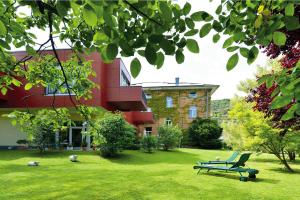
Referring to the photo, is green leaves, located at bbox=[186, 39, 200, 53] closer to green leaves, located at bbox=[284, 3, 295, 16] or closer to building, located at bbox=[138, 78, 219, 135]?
green leaves, located at bbox=[284, 3, 295, 16]

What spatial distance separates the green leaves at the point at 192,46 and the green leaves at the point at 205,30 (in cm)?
11

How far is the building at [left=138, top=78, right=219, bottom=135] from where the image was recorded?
45.1 m

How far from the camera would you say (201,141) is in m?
38.6

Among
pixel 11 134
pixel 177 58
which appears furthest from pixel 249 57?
pixel 11 134

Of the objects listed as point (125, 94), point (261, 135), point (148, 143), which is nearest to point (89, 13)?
point (261, 135)

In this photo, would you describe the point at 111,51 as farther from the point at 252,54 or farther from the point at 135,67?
the point at 252,54

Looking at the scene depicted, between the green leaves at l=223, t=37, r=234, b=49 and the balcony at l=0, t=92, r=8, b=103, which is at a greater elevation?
the balcony at l=0, t=92, r=8, b=103

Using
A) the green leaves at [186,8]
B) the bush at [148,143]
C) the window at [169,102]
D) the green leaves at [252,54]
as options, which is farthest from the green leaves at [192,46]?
the window at [169,102]

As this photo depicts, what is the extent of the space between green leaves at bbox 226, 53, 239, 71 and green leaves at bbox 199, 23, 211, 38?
22 cm

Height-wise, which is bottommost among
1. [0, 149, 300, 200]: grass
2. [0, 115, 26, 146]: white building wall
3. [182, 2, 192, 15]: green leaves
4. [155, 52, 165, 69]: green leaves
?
[0, 149, 300, 200]: grass

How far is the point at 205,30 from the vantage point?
1974 millimetres

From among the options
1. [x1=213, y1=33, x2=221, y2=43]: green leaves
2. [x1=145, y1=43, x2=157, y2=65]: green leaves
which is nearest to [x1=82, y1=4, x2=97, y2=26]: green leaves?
[x1=145, y1=43, x2=157, y2=65]: green leaves

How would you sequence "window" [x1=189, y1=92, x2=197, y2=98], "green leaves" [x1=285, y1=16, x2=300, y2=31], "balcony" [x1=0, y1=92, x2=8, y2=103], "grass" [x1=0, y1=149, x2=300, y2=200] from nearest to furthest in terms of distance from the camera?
"green leaves" [x1=285, y1=16, x2=300, y2=31]
"grass" [x1=0, y1=149, x2=300, y2=200]
"balcony" [x1=0, y1=92, x2=8, y2=103]
"window" [x1=189, y1=92, x2=197, y2=98]

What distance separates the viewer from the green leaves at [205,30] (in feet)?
6.43
